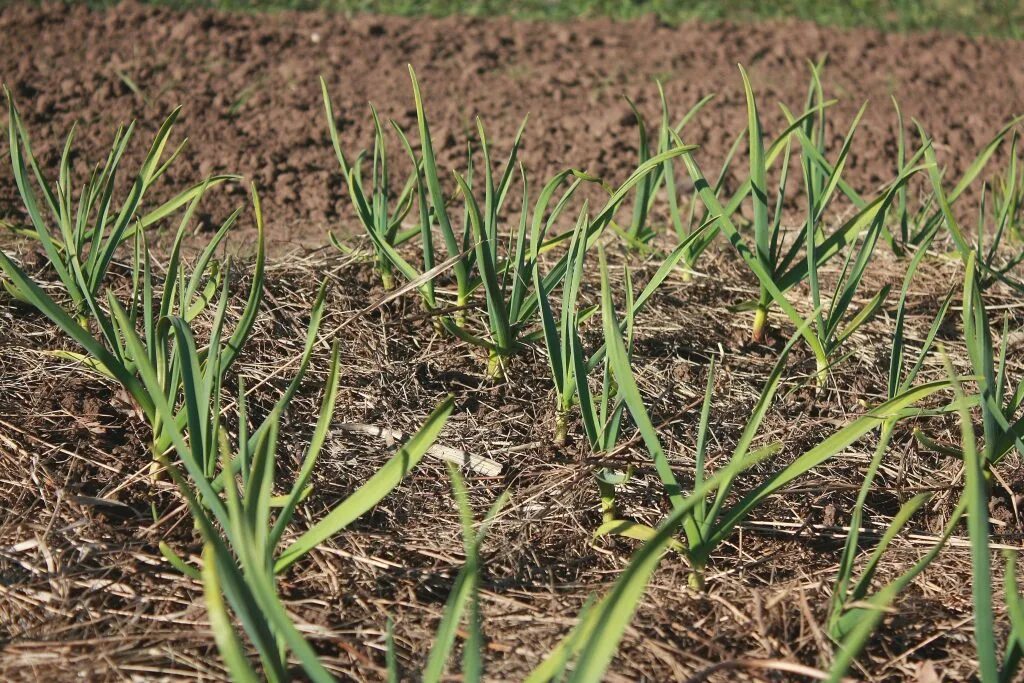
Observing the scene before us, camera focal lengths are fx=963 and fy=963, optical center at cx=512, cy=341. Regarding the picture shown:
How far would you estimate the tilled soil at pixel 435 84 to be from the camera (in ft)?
9.98

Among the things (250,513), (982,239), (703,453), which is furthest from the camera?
(982,239)

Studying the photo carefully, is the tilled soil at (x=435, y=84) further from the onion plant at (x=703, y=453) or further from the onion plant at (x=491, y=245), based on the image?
the onion plant at (x=703, y=453)

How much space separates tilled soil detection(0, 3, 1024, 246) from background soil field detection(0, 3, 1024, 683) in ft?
0.05

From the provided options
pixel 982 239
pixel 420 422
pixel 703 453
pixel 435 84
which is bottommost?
pixel 420 422

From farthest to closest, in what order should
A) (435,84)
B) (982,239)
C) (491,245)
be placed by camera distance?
(435,84), (982,239), (491,245)

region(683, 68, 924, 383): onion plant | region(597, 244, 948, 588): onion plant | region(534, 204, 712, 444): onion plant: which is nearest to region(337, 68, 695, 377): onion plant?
region(534, 204, 712, 444): onion plant

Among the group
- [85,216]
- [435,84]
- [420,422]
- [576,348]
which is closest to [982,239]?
[576,348]

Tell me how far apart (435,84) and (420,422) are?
191 cm

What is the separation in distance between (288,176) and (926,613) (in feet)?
6.98

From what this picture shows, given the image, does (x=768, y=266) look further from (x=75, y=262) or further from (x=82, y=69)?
(x=82, y=69)

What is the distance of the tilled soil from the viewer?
9.98 ft

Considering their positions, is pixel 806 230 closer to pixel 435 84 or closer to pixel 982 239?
pixel 982 239

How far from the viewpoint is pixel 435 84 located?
11.5ft

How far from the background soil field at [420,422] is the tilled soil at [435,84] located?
0.6 inches
